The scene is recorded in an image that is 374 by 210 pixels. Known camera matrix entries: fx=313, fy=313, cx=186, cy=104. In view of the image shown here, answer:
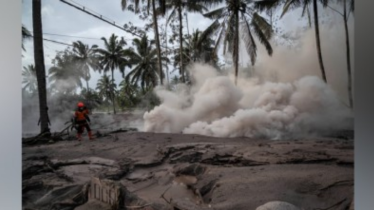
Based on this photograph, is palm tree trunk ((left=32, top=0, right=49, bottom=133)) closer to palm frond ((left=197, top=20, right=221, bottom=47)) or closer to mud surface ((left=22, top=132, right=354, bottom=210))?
mud surface ((left=22, top=132, right=354, bottom=210))

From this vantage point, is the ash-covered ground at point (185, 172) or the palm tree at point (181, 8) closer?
the ash-covered ground at point (185, 172)

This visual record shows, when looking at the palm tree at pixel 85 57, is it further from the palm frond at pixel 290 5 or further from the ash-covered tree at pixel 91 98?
the palm frond at pixel 290 5

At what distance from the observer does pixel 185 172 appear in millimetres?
2350

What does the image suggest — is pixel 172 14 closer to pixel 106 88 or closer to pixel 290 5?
pixel 106 88

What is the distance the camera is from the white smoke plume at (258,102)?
94.6 inches

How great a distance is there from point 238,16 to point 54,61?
4.72ft

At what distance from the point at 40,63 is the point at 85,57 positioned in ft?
1.08

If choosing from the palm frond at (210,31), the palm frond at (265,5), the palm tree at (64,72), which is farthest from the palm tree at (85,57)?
the palm frond at (265,5)

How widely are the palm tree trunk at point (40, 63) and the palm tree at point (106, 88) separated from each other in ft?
1.30

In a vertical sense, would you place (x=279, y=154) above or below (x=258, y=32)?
below

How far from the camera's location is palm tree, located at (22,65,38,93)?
2303 millimetres
